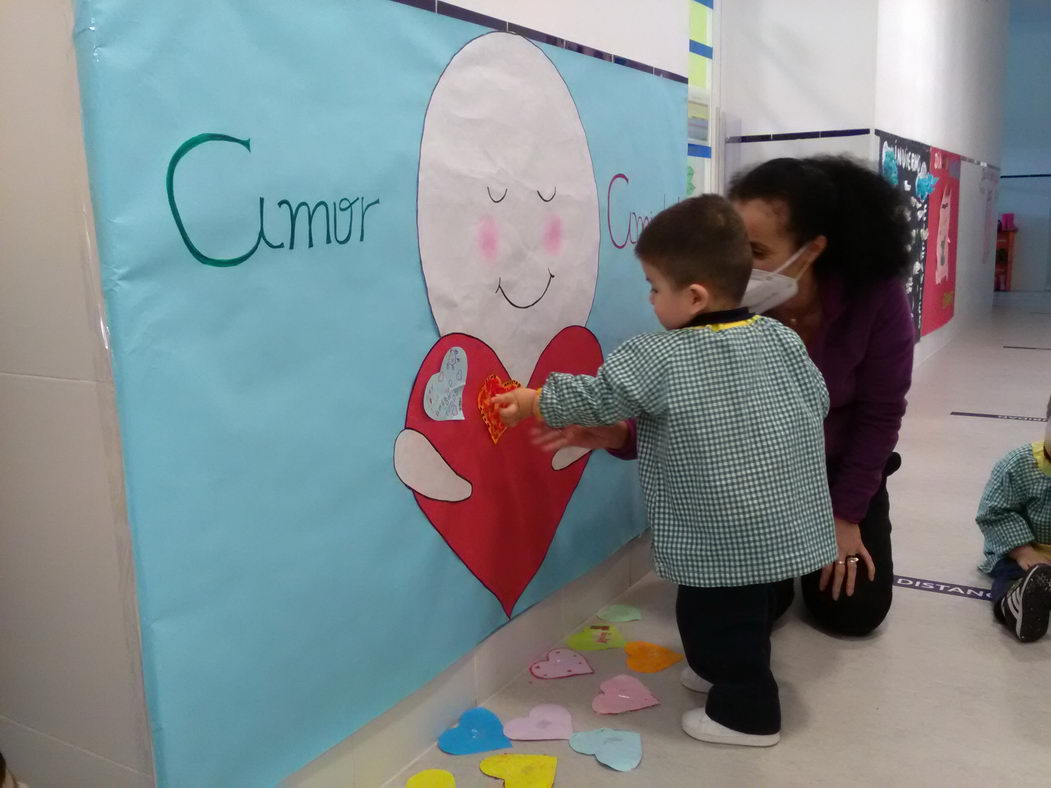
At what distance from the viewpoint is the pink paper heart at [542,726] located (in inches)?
51.6

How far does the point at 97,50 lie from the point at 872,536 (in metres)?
1.44

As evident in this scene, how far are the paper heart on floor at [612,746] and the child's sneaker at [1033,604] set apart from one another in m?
0.73

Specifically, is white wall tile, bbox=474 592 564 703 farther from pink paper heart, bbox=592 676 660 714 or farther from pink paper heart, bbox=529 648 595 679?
pink paper heart, bbox=592 676 660 714

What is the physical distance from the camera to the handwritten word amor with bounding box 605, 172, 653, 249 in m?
1.59

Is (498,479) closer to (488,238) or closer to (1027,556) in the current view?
(488,238)

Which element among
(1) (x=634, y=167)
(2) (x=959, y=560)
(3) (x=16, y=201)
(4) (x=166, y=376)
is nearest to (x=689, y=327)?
(1) (x=634, y=167)

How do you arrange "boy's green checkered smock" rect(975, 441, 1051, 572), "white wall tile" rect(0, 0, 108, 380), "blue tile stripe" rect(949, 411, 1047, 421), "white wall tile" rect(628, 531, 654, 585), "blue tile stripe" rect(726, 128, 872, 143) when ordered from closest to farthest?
"white wall tile" rect(0, 0, 108, 380), "boy's green checkered smock" rect(975, 441, 1051, 572), "white wall tile" rect(628, 531, 654, 585), "blue tile stripe" rect(949, 411, 1047, 421), "blue tile stripe" rect(726, 128, 872, 143)

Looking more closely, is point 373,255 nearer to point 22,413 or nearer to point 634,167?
point 22,413

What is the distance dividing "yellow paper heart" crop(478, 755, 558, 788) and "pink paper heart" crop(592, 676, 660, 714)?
0.51 ft

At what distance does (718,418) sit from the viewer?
1.20m

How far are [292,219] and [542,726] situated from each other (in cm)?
81

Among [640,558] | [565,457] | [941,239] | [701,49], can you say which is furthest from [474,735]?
[941,239]

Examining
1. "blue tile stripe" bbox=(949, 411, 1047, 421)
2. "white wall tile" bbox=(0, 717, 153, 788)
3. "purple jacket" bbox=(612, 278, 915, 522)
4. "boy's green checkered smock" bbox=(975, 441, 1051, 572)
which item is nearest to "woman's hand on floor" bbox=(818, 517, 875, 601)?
"purple jacket" bbox=(612, 278, 915, 522)

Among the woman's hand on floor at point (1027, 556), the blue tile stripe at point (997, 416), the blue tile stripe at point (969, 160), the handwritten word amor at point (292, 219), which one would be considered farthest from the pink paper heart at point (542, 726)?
the blue tile stripe at point (969, 160)
